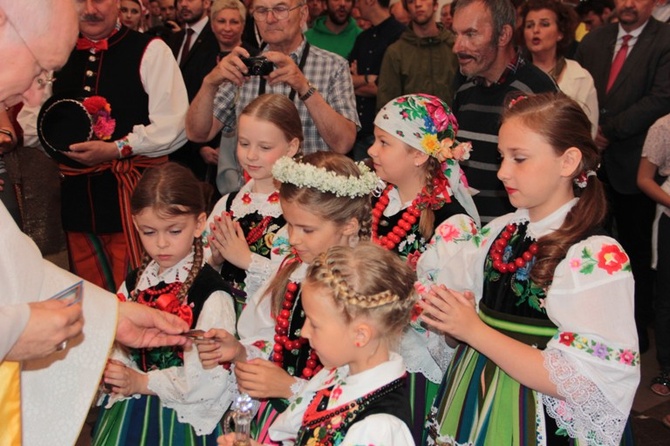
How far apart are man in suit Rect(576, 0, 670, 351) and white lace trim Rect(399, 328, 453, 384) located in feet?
8.44

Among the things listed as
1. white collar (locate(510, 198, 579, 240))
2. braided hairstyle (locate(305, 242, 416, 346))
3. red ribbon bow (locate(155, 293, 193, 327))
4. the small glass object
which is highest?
white collar (locate(510, 198, 579, 240))

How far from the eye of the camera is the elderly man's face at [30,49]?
77.5 inches

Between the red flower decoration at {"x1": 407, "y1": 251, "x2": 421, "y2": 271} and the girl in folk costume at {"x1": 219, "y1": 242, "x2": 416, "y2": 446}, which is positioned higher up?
the girl in folk costume at {"x1": 219, "y1": 242, "x2": 416, "y2": 446}

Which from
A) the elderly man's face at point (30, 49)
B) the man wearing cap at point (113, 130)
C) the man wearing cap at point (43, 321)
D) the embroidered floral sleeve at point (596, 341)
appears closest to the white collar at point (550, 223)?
the embroidered floral sleeve at point (596, 341)

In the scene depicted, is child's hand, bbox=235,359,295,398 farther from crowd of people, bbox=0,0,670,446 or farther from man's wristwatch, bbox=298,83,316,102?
man's wristwatch, bbox=298,83,316,102

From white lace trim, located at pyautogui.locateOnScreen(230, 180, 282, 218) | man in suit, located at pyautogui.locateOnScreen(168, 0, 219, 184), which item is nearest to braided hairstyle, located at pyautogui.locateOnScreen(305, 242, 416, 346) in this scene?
white lace trim, located at pyautogui.locateOnScreen(230, 180, 282, 218)

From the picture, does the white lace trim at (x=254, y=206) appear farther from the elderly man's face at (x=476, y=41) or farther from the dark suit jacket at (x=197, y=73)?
the dark suit jacket at (x=197, y=73)

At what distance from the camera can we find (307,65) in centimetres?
402

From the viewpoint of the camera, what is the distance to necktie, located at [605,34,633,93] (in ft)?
17.4

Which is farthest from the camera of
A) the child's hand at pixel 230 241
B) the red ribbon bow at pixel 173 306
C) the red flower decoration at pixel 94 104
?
the red flower decoration at pixel 94 104

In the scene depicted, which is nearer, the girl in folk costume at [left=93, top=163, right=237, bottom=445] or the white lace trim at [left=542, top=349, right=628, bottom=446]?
the white lace trim at [left=542, top=349, right=628, bottom=446]

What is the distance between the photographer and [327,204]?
2.81 metres

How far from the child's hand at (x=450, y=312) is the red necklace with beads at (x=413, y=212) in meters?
0.74

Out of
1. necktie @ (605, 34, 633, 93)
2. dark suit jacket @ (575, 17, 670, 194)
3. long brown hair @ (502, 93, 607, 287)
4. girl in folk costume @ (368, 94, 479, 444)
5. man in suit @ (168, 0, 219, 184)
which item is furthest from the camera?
man in suit @ (168, 0, 219, 184)
